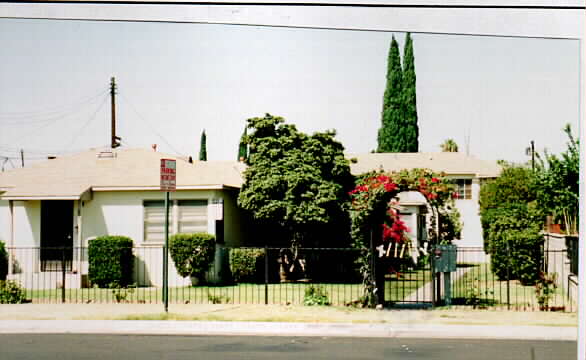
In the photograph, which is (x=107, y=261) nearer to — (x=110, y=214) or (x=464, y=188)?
(x=110, y=214)

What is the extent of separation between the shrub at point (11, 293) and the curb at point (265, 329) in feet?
5.50

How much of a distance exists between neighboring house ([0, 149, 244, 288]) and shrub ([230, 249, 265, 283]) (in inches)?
36.1

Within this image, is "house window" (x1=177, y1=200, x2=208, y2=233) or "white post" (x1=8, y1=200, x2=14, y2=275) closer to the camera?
"white post" (x1=8, y1=200, x2=14, y2=275)

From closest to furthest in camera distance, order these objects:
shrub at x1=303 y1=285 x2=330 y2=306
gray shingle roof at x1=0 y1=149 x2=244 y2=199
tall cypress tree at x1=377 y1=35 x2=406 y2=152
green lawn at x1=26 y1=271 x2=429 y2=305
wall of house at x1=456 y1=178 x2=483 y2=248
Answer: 1. tall cypress tree at x1=377 y1=35 x2=406 y2=152
2. shrub at x1=303 y1=285 x2=330 y2=306
3. green lawn at x1=26 y1=271 x2=429 y2=305
4. gray shingle roof at x1=0 y1=149 x2=244 y2=199
5. wall of house at x1=456 y1=178 x2=483 y2=248

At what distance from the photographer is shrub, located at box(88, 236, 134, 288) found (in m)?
12.1

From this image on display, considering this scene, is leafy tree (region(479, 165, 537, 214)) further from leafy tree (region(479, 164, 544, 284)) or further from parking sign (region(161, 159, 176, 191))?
parking sign (region(161, 159, 176, 191))

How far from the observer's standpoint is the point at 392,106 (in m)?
9.33

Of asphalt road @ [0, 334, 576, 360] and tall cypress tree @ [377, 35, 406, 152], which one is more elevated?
tall cypress tree @ [377, 35, 406, 152]

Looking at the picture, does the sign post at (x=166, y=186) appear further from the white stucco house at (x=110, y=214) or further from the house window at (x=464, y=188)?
the house window at (x=464, y=188)

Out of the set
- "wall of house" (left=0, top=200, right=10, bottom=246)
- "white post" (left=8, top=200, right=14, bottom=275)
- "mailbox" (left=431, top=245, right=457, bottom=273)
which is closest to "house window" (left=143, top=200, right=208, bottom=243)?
"white post" (left=8, top=200, right=14, bottom=275)

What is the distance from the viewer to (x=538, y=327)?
800cm

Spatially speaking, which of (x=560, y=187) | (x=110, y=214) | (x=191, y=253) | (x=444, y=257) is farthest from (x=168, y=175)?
(x=560, y=187)

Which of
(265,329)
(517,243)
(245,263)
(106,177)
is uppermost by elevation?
(106,177)

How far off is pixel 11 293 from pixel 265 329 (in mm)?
4540
